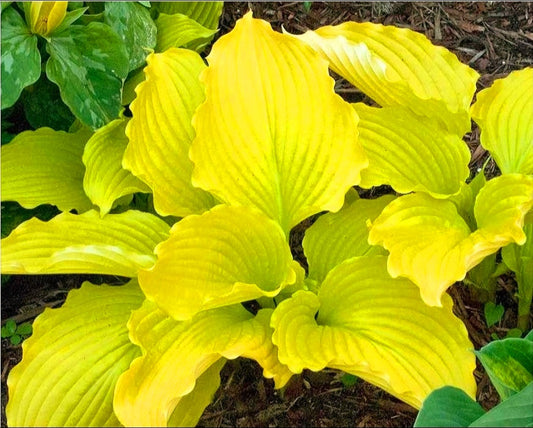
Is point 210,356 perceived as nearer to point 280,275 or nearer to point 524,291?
point 280,275

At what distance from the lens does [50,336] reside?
149cm

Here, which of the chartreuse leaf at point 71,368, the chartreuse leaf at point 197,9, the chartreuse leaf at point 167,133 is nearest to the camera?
the chartreuse leaf at point 71,368

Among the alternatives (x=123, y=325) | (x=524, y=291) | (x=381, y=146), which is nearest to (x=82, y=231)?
(x=123, y=325)

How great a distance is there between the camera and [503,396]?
1314mm

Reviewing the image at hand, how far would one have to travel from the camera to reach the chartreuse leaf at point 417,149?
5.21 ft

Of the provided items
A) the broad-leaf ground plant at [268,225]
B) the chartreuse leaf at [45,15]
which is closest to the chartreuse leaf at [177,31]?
the broad-leaf ground plant at [268,225]

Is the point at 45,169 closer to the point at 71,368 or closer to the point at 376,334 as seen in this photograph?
the point at 71,368

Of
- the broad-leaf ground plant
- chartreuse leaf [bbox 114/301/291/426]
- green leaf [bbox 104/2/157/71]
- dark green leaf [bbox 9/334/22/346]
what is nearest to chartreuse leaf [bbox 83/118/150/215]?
the broad-leaf ground plant

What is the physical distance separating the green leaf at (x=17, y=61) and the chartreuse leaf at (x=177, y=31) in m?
0.35

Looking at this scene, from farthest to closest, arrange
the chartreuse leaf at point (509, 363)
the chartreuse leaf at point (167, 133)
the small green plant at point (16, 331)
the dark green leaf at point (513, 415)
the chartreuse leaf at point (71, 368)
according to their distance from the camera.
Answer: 1. the small green plant at point (16, 331)
2. the chartreuse leaf at point (167, 133)
3. the chartreuse leaf at point (71, 368)
4. the chartreuse leaf at point (509, 363)
5. the dark green leaf at point (513, 415)

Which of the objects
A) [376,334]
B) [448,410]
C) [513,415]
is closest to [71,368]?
[376,334]

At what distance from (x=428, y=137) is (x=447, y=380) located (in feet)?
1.68

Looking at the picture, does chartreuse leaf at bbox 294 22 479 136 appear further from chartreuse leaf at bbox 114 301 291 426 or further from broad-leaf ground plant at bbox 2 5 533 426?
chartreuse leaf at bbox 114 301 291 426

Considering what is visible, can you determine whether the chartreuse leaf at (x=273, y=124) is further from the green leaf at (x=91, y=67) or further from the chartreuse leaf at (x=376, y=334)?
the green leaf at (x=91, y=67)
